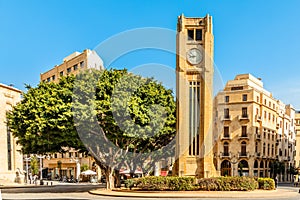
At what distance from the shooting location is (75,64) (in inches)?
2734

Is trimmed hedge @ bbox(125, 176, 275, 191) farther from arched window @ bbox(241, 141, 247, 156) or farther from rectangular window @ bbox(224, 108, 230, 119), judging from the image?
rectangular window @ bbox(224, 108, 230, 119)

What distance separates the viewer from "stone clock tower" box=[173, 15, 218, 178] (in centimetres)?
2758

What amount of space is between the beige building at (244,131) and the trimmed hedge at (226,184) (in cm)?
3314

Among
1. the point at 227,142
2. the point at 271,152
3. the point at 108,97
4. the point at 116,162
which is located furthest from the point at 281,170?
the point at 108,97

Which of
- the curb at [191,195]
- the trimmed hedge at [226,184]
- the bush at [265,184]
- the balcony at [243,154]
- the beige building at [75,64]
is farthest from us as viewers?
the beige building at [75,64]

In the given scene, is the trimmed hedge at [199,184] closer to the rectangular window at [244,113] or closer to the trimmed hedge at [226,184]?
the trimmed hedge at [226,184]

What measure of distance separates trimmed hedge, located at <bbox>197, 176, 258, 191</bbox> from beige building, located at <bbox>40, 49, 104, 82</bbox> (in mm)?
37237

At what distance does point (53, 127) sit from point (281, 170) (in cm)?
5029

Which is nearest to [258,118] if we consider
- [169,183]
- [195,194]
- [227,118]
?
[227,118]

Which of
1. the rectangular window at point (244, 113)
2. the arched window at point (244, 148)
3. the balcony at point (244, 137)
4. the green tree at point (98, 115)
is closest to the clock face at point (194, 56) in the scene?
the green tree at point (98, 115)

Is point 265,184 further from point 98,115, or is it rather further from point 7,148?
point 7,148

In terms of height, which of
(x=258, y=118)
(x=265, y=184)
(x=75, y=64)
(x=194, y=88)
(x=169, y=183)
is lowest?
(x=265, y=184)

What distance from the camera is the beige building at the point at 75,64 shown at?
6456 centimetres

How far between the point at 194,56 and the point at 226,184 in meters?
10.6
